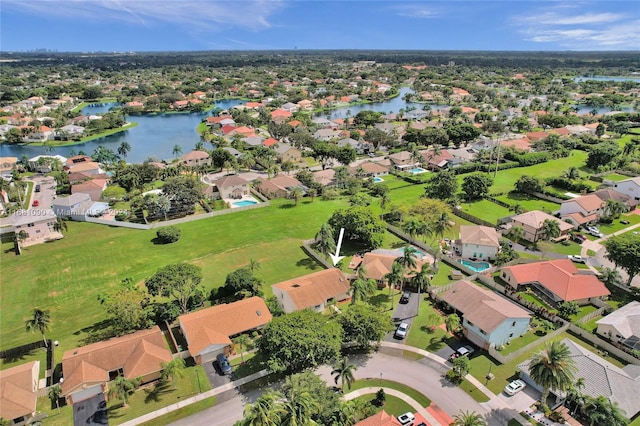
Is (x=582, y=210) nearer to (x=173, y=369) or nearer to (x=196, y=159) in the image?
(x=173, y=369)

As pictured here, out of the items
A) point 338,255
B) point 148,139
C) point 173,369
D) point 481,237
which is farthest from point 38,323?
point 148,139

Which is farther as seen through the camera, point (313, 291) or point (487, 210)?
point (487, 210)

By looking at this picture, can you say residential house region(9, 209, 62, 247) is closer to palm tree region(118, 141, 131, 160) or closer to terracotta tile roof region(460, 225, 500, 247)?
palm tree region(118, 141, 131, 160)

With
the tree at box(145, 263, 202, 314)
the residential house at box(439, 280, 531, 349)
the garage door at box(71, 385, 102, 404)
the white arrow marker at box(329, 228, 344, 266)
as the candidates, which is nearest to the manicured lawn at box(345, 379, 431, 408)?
the residential house at box(439, 280, 531, 349)

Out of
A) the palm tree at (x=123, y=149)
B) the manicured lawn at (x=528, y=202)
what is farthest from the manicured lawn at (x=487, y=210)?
the palm tree at (x=123, y=149)

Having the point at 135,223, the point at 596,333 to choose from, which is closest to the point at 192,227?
the point at 135,223

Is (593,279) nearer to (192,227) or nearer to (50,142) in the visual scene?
(192,227)

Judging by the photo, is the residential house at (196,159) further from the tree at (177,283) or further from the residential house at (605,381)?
the residential house at (605,381)
